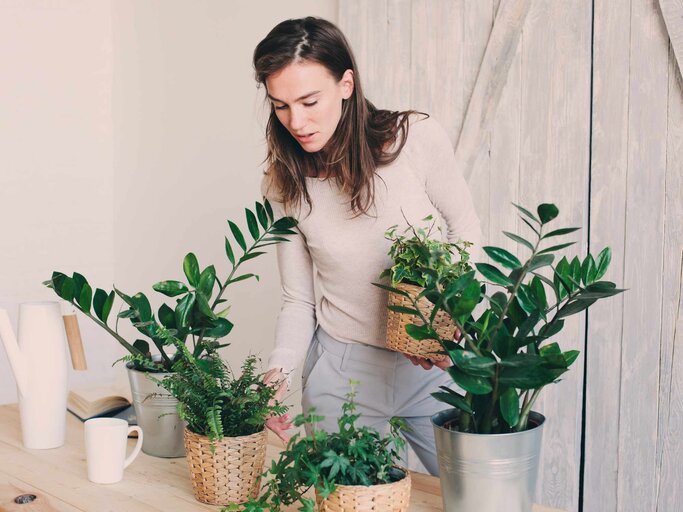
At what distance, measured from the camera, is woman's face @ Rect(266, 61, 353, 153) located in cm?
182

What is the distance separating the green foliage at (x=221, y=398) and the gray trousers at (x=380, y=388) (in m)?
0.57

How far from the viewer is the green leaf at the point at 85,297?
1.66 m

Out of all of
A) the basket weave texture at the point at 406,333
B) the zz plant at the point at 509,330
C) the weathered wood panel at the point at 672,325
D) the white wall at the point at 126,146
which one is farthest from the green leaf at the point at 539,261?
the white wall at the point at 126,146

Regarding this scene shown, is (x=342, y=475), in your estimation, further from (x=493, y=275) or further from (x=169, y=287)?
(x=169, y=287)

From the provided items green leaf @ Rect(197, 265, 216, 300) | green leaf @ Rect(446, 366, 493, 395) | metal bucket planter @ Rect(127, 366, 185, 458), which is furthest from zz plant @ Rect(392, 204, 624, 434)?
metal bucket planter @ Rect(127, 366, 185, 458)

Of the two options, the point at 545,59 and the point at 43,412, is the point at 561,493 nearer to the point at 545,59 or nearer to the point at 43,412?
the point at 545,59

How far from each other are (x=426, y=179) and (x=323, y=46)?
40 centimetres

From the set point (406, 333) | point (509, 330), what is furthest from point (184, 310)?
point (509, 330)

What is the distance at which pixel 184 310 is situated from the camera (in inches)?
64.1

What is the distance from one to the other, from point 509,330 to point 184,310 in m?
0.66

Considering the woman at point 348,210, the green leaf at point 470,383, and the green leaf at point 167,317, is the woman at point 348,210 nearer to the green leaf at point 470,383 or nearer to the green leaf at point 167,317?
the green leaf at point 167,317

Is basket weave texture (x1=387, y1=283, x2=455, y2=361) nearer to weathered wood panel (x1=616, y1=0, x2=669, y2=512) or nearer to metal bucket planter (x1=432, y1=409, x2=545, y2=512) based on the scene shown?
metal bucket planter (x1=432, y1=409, x2=545, y2=512)

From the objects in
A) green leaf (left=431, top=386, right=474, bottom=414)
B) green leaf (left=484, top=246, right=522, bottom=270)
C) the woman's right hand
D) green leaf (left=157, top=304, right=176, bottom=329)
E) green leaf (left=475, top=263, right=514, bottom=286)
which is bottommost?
the woman's right hand

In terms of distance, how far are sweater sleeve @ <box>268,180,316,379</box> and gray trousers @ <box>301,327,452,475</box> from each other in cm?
9
